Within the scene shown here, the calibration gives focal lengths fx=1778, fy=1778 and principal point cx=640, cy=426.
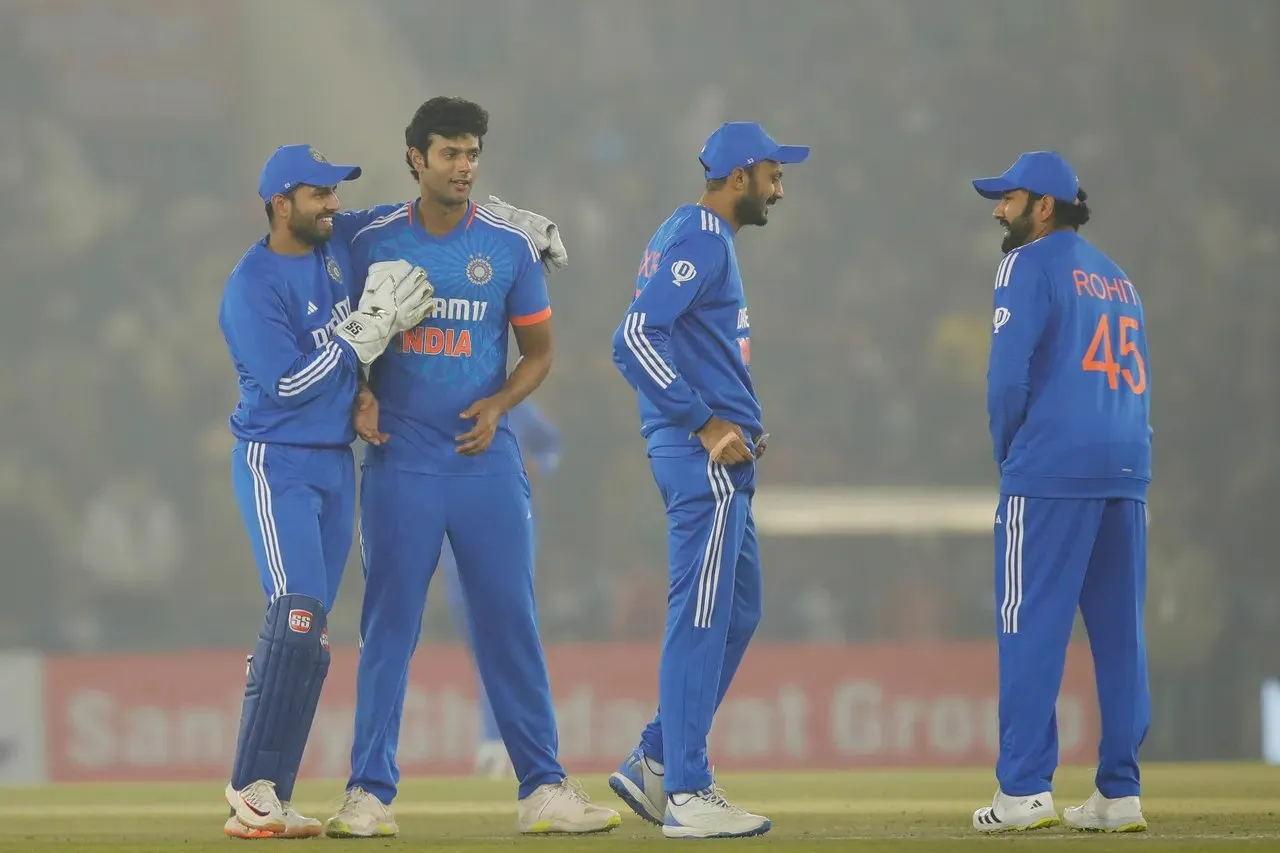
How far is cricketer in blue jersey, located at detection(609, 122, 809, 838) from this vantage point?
15.4 ft

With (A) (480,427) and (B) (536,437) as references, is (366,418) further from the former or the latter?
(B) (536,437)

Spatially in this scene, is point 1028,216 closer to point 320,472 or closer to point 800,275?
point 320,472

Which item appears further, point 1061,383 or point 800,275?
point 800,275

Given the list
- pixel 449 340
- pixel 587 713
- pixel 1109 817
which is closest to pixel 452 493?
pixel 449 340

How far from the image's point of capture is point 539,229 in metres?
5.09

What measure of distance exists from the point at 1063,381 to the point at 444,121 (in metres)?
1.83

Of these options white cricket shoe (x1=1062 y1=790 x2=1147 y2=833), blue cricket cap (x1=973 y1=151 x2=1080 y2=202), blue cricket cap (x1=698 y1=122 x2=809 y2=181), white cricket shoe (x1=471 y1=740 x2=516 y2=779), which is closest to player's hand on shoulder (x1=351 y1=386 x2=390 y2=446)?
blue cricket cap (x1=698 y1=122 x2=809 y2=181)

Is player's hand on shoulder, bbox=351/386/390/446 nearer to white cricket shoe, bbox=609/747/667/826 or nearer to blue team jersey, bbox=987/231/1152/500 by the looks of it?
white cricket shoe, bbox=609/747/667/826

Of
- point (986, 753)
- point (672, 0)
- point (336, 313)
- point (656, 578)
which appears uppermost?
point (672, 0)

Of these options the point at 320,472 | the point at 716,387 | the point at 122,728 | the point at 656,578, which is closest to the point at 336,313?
the point at 320,472

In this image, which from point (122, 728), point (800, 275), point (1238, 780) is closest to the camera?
point (1238, 780)

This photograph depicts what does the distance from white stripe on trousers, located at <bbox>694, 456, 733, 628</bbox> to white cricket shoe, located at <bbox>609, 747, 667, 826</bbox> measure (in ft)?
1.60

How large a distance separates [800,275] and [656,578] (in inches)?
99.4

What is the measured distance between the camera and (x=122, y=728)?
10547mm
